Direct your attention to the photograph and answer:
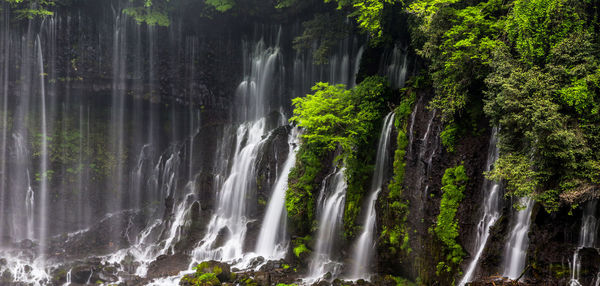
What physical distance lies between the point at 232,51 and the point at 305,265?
15.1 meters

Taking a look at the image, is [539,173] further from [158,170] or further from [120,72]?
[120,72]

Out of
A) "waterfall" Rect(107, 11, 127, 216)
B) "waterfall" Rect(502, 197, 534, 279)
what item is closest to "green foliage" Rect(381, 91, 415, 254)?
"waterfall" Rect(502, 197, 534, 279)

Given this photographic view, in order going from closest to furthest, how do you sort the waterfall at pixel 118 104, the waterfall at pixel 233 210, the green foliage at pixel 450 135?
the green foliage at pixel 450 135
the waterfall at pixel 233 210
the waterfall at pixel 118 104

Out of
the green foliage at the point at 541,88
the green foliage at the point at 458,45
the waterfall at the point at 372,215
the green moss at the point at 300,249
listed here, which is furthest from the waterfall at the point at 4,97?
the green foliage at the point at 541,88

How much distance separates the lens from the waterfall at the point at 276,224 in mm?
17734

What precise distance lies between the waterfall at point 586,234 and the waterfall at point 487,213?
6.65ft

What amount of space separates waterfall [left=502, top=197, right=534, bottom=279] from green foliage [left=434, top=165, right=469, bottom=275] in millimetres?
1309

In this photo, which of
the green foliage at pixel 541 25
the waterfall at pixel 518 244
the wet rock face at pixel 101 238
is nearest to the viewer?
the green foliage at pixel 541 25

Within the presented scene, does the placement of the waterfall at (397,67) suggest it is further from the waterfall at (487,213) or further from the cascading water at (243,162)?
the cascading water at (243,162)

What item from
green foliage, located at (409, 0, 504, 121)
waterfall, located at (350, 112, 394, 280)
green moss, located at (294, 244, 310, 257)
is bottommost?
green moss, located at (294, 244, 310, 257)

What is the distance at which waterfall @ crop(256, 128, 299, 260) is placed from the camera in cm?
1773

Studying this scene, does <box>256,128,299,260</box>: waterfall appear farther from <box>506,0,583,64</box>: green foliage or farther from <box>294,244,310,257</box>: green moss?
<box>506,0,583,64</box>: green foliage

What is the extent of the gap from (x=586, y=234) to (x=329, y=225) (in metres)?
8.43

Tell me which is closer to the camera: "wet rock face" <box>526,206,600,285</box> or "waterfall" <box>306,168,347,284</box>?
"wet rock face" <box>526,206,600,285</box>
